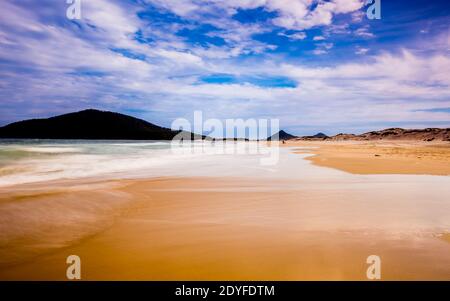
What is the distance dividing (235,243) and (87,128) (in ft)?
505

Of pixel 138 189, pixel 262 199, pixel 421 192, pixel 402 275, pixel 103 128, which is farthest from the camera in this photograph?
pixel 103 128

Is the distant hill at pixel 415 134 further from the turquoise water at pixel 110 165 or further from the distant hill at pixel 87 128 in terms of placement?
the distant hill at pixel 87 128

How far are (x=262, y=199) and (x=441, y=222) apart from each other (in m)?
3.12

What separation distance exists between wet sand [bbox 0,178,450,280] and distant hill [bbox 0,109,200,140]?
142m

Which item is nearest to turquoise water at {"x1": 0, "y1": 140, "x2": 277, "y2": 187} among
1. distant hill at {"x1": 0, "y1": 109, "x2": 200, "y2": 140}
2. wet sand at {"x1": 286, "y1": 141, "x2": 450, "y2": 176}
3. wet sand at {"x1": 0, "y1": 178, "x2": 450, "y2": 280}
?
wet sand at {"x1": 286, "y1": 141, "x2": 450, "y2": 176}

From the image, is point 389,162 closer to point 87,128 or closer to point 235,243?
point 235,243

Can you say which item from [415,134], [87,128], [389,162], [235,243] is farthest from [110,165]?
[87,128]

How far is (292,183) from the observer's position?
27.6 feet

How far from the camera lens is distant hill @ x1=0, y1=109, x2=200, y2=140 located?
129 metres

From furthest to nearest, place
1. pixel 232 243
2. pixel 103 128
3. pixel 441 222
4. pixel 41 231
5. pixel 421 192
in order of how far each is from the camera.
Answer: pixel 103 128 < pixel 421 192 < pixel 441 222 < pixel 41 231 < pixel 232 243

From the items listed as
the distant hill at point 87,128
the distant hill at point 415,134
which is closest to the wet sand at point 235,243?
the distant hill at point 415,134
